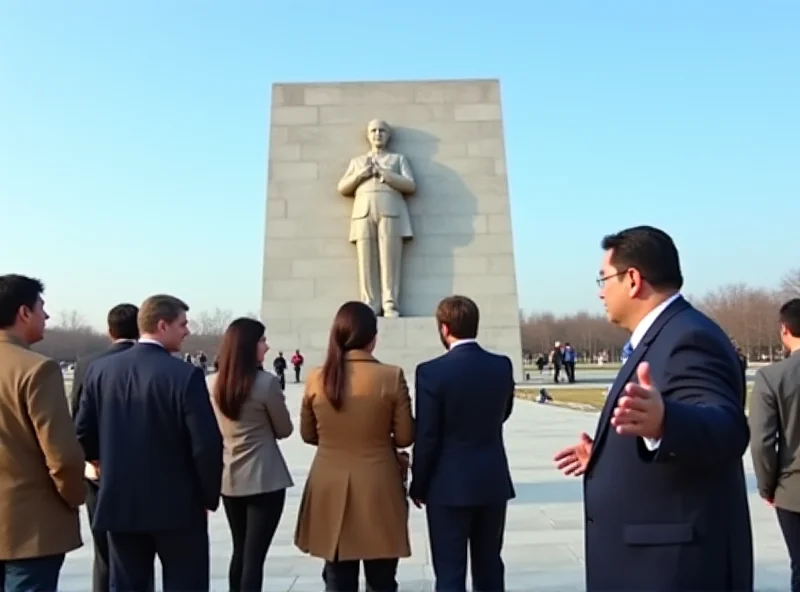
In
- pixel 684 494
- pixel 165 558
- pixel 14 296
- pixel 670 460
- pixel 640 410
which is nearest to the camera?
pixel 640 410

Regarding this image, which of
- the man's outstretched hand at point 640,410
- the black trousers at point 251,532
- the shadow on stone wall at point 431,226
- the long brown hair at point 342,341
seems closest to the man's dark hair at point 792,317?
the long brown hair at point 342,341

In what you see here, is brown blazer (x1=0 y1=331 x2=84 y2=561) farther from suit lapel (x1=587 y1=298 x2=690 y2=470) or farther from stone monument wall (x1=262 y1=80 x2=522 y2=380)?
stone monument wall (x1=262 y1=80 x2=522 y2=380)

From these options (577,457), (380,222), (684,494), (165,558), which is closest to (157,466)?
(165,558)

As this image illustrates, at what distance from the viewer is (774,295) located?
66375mm

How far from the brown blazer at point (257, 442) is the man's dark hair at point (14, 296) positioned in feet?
3.38

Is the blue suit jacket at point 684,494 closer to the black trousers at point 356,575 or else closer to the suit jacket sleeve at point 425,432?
the suit jacket sleeve at point 425,432

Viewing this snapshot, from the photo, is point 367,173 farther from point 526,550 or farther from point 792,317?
point 792,317

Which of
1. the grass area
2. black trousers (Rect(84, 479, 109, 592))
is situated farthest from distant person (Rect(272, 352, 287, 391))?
black trousers (Rect(84, 479, 109, 592))

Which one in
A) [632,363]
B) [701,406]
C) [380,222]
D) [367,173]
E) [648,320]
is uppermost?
[367,173]

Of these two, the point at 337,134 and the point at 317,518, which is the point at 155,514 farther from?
the point at 337,134

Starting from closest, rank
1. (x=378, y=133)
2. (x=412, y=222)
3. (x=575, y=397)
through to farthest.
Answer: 1. (x=575, y=397)
2. (x=378, y=133)
3. (x=412, y=222)

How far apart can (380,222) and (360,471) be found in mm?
14029

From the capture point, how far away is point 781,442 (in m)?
3.55

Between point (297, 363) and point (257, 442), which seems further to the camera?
point (297, 363)
